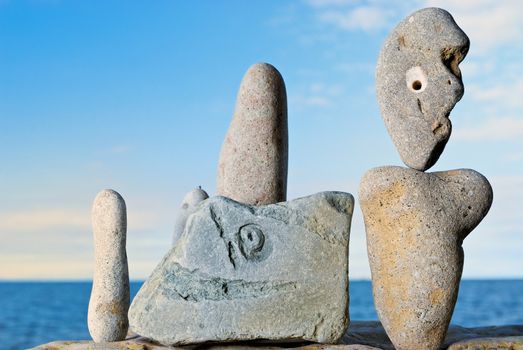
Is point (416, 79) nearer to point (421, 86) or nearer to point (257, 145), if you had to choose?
point (421, 86)

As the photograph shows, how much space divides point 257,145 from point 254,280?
1.33 m

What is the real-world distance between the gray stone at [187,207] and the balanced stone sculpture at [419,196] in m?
2.06

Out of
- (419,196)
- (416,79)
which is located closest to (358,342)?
(419,196)

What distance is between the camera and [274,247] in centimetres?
573

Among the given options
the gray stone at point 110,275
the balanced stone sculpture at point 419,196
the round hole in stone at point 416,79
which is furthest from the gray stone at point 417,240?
the gray stone at point 110,275

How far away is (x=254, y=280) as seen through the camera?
5668 mm

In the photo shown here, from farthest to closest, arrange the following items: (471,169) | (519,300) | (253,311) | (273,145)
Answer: (519,300) < (273,145) < (471,169) < (253,311)

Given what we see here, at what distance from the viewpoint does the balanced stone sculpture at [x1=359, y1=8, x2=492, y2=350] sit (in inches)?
225

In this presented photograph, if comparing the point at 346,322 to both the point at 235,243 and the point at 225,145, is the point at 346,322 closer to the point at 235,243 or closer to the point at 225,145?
the point at 235,243

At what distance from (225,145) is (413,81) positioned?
1.74m

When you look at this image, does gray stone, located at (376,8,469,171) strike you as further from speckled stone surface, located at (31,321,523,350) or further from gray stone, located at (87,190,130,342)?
gray stone, located at (87,190,130,342)

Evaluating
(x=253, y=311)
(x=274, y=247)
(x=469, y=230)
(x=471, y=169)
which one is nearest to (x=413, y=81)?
(x=471, y=169)

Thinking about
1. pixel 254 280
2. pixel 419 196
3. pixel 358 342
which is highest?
pixel 419 196

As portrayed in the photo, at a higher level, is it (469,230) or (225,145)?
(225,145)
